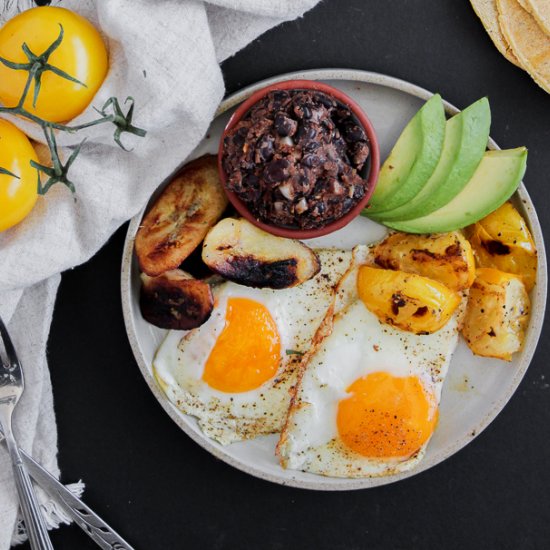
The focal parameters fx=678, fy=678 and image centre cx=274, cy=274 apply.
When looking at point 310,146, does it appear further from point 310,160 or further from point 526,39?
point 526,39

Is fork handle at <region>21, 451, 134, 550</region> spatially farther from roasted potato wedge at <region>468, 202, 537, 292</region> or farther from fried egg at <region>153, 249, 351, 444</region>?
roasted potato wedge at <region>468, 202, 537, 292</region>

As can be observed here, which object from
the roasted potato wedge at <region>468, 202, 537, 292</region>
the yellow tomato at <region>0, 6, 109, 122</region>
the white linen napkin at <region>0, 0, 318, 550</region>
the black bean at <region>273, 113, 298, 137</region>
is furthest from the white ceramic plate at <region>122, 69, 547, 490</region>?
the yellow tomato at <region>0, 6, 109, 122</region>

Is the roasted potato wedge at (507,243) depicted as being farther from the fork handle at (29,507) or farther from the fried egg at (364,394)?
the fork handle at (29,507)

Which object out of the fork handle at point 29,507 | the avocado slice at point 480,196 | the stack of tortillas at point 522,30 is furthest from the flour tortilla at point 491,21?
the fork handle at point 29,507

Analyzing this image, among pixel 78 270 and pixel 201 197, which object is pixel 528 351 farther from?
pixel 78 270

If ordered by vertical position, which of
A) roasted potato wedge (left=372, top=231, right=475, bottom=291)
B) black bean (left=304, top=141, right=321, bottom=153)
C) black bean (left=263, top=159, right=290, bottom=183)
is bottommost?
roasted potato wedge (left=372, top=231, right=475, bottom=291)

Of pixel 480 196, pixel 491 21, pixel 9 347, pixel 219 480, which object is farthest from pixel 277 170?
pixel 219 480
